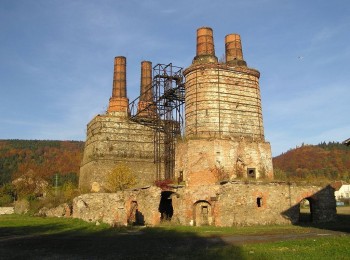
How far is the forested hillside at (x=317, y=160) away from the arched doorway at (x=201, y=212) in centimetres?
6177

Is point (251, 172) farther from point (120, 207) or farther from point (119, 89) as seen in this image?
point (119, 89)

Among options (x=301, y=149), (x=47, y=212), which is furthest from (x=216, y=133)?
(x=301, y=149)

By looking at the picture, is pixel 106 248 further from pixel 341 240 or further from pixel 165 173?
pixel 165 173

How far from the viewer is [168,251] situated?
427 inches

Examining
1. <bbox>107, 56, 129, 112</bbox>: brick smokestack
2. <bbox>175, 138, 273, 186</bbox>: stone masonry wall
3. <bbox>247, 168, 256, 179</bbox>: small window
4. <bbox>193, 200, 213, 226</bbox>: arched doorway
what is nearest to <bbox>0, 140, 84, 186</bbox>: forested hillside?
<bbox>107, 56, 129, 112</bbox>: brick smokestack

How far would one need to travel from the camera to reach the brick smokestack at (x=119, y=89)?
36828mm

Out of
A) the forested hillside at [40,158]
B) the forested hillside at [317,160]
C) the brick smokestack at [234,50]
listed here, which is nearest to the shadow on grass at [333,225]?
the brick smokestack at [234,50]

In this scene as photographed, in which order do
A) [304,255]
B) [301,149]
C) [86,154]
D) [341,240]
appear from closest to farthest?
[304,255] → [341,240] → [86,154] → [301,149]

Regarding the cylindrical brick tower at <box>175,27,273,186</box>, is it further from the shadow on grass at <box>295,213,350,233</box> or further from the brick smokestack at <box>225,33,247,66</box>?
the shadow on grass at <box>295,213,350,233</box>

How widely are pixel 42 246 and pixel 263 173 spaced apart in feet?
48.5

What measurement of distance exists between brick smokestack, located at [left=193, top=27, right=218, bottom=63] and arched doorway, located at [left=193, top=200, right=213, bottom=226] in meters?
9.39

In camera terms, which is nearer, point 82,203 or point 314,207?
point 314,207

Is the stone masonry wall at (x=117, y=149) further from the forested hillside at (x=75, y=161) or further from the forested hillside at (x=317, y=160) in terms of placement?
the forested hillside at (x=317, y=160)

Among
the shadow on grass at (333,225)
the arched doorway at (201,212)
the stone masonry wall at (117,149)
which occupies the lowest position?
the shadow on grass at (333,225)
